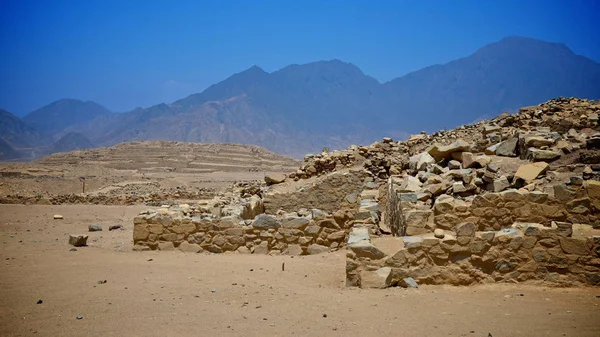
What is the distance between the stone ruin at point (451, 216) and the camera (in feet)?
16.3

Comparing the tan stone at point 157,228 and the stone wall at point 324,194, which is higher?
the stone wall at point 324,194

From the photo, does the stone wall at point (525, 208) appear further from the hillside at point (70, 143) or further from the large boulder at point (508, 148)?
the hillside at point (70, 143)

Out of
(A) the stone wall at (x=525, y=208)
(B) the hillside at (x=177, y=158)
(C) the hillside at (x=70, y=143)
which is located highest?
(C) the hillside at (x=70, y=143)

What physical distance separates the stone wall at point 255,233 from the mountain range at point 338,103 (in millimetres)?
108347

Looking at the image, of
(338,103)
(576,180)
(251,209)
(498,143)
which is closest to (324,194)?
(251,209)

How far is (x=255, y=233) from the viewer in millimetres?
7375

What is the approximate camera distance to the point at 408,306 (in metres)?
4.37

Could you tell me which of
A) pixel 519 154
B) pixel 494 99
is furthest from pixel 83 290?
pixel 494 99

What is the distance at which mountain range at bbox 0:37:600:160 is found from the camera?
12888 centimetres

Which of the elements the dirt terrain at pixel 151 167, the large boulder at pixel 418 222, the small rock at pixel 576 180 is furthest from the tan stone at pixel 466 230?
the dirt terrain at pixel 151 167

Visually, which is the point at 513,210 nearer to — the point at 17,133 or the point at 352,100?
the point at 352,100

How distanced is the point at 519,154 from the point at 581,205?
3719 mm

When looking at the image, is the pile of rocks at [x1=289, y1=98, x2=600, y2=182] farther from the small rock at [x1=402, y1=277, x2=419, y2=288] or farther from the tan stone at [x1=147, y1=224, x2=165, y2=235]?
the tan stone at [x1=147, y1=224, x2=165, y2=235]

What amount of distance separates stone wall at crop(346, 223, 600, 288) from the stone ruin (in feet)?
0.04
